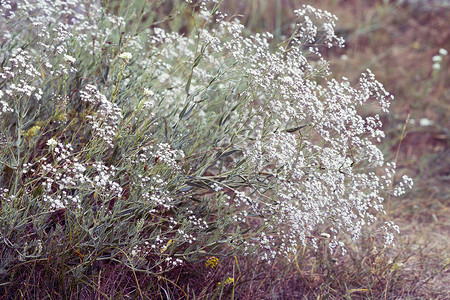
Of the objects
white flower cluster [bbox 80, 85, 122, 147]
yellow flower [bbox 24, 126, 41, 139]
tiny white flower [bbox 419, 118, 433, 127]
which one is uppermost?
tiny white flower [bbox 419, 118, 433, 127]

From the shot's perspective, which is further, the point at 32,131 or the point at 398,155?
the point at 398,155

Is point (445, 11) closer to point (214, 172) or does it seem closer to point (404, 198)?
point (404, 198)

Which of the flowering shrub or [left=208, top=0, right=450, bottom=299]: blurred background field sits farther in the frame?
[left=208, top=0, right=450, bottom=299]: blurred background field

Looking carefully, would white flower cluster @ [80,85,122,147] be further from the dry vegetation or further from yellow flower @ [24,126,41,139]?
the dry vegetation

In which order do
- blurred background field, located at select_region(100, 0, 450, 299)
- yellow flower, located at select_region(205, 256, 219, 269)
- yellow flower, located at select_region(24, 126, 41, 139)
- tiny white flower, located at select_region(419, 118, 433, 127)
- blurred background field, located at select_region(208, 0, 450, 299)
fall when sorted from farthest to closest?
tiny white flower, located at select_region(419, 118, 433, 127) → blurred background field, located at select_region(208, 0, 450, 299) → blurred background field, located at select_region(100, 0, 450, 299) → yellow flower, located at select_region(205, 256, 219, 269) → yellow flower, located at select_region(24, 126, 41, 139)

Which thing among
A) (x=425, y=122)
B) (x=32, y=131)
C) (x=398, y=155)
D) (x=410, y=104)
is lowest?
(x=32, y=131)

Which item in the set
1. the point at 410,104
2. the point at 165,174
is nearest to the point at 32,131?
the point at 165,174

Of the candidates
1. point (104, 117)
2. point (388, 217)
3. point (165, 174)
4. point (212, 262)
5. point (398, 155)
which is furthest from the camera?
point (398, 155)

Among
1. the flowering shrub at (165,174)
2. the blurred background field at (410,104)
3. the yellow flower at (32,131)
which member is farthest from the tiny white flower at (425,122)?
the yellow flower at (32,131)

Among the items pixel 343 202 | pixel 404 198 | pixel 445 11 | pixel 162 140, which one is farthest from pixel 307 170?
pixel 445 11

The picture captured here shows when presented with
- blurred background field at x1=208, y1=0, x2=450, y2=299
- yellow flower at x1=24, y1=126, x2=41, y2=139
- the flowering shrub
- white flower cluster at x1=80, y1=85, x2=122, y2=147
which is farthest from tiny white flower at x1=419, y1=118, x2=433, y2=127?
yellow flower at x1=24, y1=126, x2=41, y2=139

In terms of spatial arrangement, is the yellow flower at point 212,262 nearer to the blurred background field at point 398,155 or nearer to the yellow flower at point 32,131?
the blurred background field at point 398,155

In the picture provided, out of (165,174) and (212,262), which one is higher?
(165,174)

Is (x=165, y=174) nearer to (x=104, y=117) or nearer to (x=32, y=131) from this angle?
(x=104, y=117)
